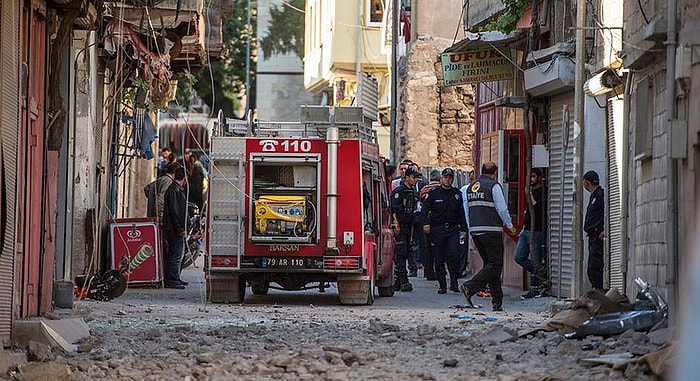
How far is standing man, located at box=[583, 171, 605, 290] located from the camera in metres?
18.2

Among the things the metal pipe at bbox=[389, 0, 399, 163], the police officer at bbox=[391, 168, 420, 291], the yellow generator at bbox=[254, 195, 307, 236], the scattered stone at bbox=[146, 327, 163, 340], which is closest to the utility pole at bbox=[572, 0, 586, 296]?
the yellow generator at bbox=[254, 195, 307, 236]

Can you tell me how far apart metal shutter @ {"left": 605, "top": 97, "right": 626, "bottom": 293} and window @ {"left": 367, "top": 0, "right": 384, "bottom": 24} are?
87.2 feet

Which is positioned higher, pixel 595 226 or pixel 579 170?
pixel 579 170

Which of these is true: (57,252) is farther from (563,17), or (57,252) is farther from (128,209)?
(128,209)

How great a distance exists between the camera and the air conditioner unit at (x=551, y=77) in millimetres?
20016

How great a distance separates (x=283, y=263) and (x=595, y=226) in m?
4.01

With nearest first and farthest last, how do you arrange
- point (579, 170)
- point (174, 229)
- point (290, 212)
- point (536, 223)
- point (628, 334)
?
point (628, 334), point (579, 170), point (290, 212), point (174, 229), point (536, 223)

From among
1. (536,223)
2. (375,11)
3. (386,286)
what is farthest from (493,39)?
(375,11)

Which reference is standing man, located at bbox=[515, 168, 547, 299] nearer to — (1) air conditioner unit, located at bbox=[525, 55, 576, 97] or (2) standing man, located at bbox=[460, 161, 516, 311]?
(1) air conditioner unit, located at bbox=[525, 55, 576, 97]

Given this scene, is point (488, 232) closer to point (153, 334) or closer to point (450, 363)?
point (153, 334)

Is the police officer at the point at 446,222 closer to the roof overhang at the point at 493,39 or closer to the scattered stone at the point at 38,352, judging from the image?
the roof overhang at the point at 493,39

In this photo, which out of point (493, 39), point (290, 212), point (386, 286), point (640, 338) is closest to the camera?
point (640, 338)

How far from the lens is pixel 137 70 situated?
22562mm

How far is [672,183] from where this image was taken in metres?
12.3
